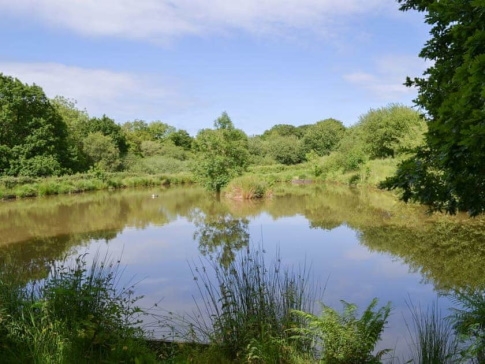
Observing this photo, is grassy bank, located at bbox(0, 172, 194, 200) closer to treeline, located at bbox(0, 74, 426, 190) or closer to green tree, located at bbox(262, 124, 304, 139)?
treeline, located at bbox(0, 74, 426, 190)

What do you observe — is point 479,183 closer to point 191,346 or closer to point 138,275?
point 191,346

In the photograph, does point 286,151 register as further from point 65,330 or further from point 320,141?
point 65,330

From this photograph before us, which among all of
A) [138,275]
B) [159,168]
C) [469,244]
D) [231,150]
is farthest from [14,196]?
[469,244]

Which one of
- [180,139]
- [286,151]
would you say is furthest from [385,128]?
[180,139]

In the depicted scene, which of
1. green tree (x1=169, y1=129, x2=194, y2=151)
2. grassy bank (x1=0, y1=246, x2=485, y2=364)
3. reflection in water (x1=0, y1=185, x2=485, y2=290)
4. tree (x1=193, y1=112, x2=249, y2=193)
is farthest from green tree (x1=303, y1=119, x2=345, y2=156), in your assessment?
grassy bank (x1=0, y1=246, x2=485, y2=364)

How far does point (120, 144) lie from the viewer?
41.7m

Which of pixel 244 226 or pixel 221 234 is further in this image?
pixel 244 226

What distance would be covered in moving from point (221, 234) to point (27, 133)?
900 inches

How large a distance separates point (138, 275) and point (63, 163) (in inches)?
987

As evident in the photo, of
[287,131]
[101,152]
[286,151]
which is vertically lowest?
[101,152]

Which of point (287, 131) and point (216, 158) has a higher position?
point (287, 131)

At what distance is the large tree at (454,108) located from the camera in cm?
218

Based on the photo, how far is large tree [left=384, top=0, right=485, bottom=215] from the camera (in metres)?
2.18

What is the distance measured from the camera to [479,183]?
2.98 m
